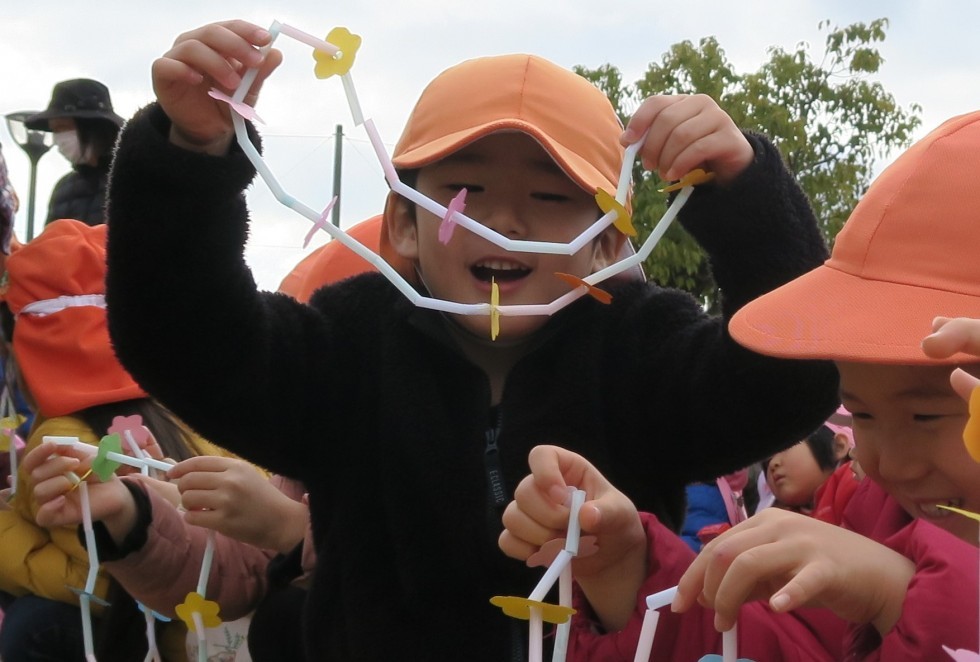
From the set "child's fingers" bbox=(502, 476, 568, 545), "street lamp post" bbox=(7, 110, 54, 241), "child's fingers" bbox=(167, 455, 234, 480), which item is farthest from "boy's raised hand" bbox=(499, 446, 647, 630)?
"street lamp post" bbox=(7, 110, 54, 241)

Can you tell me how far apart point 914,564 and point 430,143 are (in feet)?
2.68

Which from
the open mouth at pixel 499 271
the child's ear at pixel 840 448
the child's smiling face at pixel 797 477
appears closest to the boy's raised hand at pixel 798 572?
the open mouth at pixel 499 271

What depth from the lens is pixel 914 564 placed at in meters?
0.94

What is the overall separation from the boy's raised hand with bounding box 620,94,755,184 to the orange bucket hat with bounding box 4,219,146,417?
4.82 ft

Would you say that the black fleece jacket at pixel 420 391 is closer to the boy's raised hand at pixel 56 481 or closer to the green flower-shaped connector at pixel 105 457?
the green flower-shaped connector at pixel 105 457

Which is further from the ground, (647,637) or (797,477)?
(647,637)

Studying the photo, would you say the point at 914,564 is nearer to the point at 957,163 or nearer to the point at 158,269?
the point at 957,163

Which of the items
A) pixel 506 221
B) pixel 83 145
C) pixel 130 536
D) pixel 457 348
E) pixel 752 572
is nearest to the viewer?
pixel 752 572

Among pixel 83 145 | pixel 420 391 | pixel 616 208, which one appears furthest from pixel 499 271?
pixel 83 145

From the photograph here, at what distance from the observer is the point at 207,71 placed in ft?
4.43

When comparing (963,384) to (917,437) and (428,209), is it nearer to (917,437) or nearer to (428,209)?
(917,437)

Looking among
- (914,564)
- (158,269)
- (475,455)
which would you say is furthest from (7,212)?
(914,564)

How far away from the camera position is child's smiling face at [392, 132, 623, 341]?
4.91 ft

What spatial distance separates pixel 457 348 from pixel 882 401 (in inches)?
23.8
